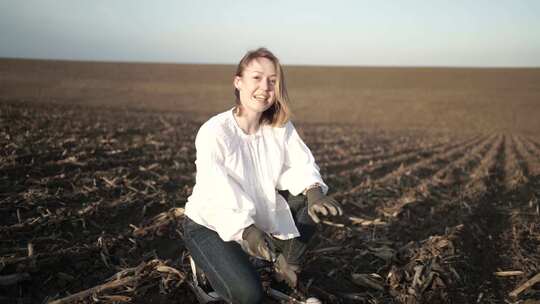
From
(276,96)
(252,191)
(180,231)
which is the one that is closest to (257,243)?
(252,191)

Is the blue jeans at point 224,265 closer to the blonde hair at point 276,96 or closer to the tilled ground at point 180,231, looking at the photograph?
the tilled ground at point 180,231

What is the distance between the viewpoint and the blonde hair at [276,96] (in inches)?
109

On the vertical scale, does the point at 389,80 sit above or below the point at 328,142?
above

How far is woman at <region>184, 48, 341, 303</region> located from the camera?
2.53 m

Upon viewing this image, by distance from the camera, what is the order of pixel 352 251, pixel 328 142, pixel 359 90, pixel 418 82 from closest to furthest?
pixel 352 251, pixel 328 142, pixel 359 90, pixel 418 82

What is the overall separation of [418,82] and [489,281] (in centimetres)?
5100

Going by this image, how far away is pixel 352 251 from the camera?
396 centimetres

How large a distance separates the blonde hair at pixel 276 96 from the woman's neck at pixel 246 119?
0.10ft

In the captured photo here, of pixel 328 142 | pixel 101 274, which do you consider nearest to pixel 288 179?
pixel 101 274

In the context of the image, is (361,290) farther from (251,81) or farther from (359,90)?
(359,90)

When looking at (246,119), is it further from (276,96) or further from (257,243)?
(257,243)

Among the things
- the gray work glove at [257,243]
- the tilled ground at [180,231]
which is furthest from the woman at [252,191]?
the tilled ground at [180,231]

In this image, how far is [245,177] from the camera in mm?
2738

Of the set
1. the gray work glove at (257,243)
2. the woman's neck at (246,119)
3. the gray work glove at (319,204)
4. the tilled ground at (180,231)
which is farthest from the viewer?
the tilled ground at (180,231)
